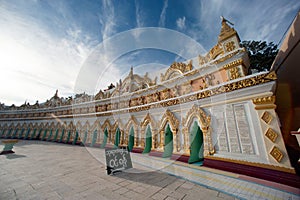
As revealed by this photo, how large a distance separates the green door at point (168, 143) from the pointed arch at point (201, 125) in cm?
135

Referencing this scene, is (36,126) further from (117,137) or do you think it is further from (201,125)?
(201,125)

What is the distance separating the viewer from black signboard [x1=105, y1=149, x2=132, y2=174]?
16.6 feet

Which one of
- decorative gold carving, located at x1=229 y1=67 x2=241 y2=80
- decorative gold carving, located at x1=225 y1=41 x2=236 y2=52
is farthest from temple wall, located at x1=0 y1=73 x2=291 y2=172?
decorative gold carving, located at x1=225 y1=41 x2=236 y2=52

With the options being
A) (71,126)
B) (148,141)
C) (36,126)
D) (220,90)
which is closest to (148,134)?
(148,141)

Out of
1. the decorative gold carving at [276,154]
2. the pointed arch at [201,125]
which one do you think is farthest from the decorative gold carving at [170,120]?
the decorative gold carving at [276,154]

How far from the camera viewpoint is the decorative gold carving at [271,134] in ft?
14.9

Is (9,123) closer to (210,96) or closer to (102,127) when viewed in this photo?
(102,127)

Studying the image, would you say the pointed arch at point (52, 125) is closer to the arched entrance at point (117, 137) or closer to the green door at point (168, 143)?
the arched entrance at point (117, 137)

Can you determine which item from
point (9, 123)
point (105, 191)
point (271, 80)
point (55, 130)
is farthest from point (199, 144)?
point (9, 123)

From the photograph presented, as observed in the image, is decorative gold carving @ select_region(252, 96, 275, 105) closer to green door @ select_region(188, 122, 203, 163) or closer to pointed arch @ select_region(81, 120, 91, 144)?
green door @ select_region(188, 122, 203, 163)

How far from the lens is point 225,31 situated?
7.14 m

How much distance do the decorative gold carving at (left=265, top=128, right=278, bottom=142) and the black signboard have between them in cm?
608

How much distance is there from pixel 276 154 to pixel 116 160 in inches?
252

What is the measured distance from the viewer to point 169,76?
983 cm
